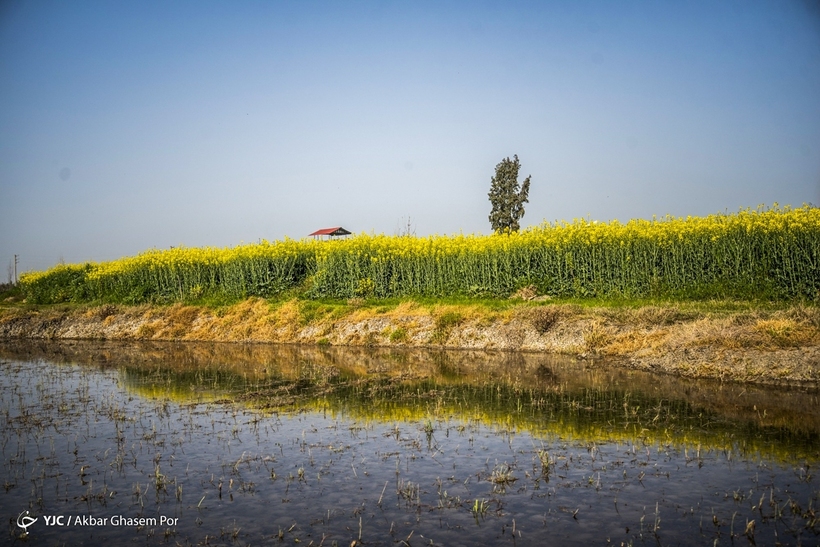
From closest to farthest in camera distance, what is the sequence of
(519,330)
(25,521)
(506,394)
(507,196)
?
(25,521)
(506,394)
(519,330)
(507,196)

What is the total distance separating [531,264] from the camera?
2603cm

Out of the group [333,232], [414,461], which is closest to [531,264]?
[414,461]

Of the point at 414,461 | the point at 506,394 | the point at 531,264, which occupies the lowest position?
the point at 506,394

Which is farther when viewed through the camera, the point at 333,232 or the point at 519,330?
the point at 333,232

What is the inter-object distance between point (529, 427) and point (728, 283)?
13625 mm

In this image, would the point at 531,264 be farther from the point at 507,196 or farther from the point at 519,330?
the point at 507,196

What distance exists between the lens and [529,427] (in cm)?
1152

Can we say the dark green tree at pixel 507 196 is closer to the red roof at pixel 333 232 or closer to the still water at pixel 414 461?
the red roof at pixel 333 232

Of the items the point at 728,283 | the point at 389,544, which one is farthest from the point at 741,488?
the point at 728,283

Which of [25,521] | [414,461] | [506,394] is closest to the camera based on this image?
[25,521]

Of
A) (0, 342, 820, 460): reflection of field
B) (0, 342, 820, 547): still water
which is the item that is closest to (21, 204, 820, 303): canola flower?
(0, 342, 820, 460): reflection of field

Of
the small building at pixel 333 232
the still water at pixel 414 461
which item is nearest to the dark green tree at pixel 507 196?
the small building at pixel 333 232

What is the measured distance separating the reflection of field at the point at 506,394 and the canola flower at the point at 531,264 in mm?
6019

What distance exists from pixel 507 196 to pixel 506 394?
41.2m
